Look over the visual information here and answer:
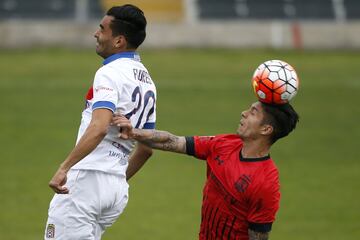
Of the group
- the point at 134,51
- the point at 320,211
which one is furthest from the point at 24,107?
the point at 134,51

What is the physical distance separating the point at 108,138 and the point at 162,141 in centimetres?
48

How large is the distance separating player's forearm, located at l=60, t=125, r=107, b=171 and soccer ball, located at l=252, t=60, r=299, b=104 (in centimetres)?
142

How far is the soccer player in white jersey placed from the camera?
8.17m

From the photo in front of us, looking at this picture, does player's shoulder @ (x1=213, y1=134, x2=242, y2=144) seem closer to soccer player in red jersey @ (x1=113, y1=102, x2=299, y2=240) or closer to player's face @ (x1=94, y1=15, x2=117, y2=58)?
soccer player in red jersey @ (x1=113, y1=102, x2=299, y2=240)

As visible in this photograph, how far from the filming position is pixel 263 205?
802 cm

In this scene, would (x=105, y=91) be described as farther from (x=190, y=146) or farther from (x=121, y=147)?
(x=190, y=146)

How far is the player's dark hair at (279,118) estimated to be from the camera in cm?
818

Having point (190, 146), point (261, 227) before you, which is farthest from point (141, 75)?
point (261, 227)

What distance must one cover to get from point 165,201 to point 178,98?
9802mm

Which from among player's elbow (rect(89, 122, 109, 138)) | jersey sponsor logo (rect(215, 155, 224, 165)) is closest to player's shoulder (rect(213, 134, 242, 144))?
jersey sponsor logo (rect(215, 155, 224, 165))

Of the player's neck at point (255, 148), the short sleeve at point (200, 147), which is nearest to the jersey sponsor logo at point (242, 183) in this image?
the player's neck at point (255, 148)

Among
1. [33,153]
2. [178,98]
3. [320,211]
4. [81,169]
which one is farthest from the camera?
[178,98]

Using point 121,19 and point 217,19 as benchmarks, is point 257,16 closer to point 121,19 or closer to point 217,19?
point 217,19

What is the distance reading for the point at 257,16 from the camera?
120ft
